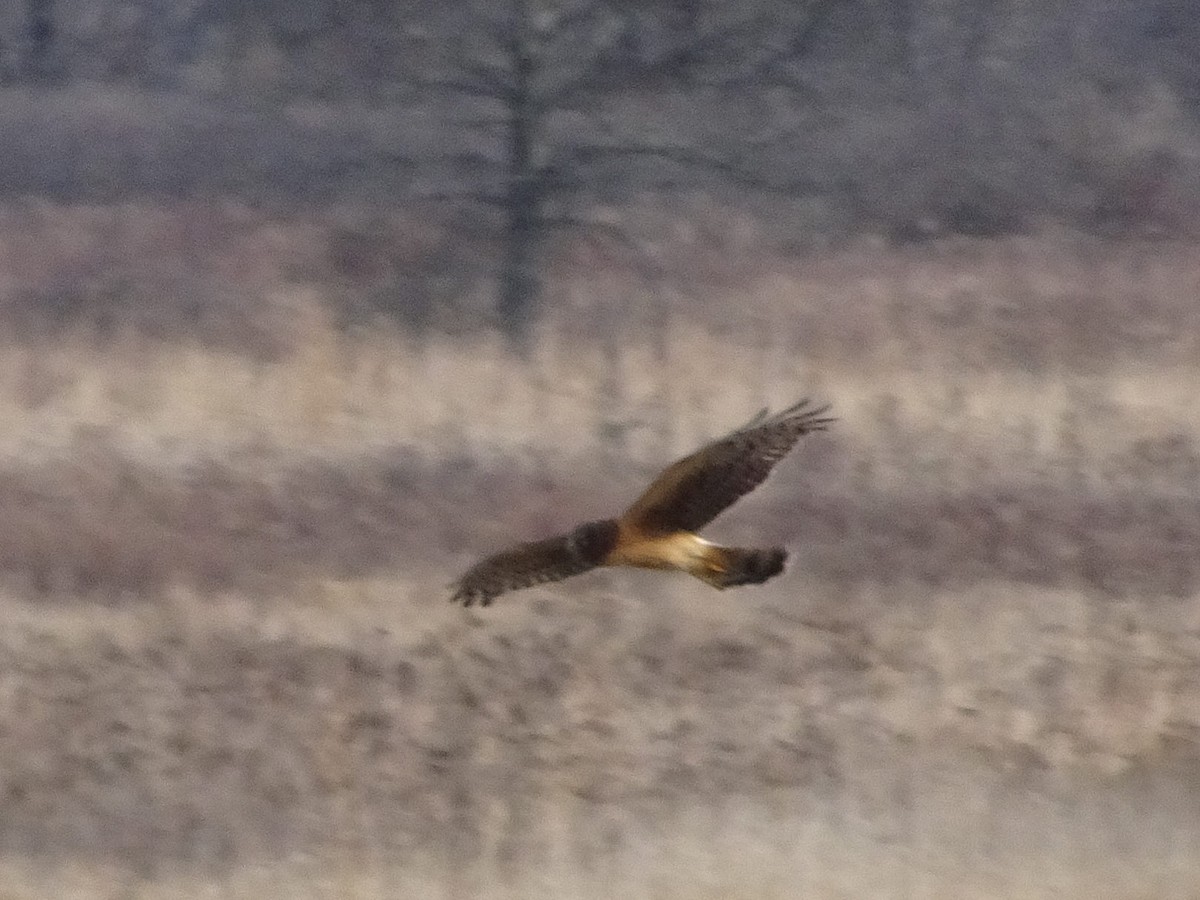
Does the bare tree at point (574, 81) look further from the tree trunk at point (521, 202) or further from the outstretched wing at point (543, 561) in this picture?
the outstretched wing at point (543, 561)

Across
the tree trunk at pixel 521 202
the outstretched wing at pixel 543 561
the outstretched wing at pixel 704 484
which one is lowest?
the outstretched wing at pixel 543 561

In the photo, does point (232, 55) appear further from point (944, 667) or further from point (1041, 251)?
point (944, 667)

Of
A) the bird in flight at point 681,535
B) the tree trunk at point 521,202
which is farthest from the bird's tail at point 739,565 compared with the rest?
the tree trunk at point 521,202

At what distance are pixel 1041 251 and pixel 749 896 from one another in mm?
746

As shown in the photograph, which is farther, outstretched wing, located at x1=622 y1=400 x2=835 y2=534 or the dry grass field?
the dry grass field

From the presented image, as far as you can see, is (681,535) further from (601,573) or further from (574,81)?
(574,81)

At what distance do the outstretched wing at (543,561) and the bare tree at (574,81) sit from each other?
0.32 meters

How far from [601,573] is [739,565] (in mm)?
160

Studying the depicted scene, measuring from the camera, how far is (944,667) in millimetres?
1285

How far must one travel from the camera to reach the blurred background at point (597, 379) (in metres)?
1.25

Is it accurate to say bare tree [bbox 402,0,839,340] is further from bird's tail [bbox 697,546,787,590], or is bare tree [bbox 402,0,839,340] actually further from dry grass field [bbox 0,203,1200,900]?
bird's tail [bbox 697,546,787,590]

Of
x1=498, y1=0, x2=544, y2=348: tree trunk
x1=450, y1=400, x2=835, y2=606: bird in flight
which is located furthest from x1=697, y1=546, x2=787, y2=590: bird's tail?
x1=498, y1=0, x2=544, y2=348: tree trunk

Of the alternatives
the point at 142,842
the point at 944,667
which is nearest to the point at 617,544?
the point at 944,667

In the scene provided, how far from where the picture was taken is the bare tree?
1239 millimetres
